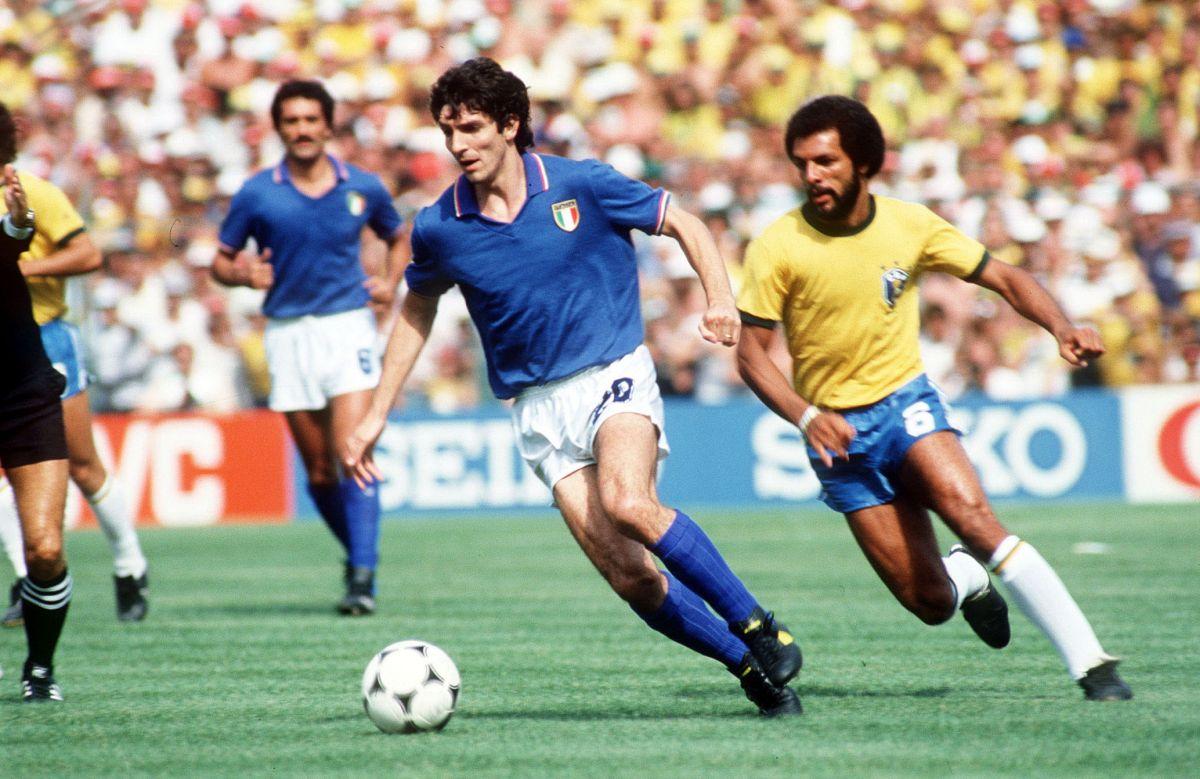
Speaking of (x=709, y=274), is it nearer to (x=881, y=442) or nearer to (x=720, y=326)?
(x=720, y=326)

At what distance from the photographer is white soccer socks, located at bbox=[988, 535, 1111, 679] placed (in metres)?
6.14

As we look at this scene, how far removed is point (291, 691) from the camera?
7.06m

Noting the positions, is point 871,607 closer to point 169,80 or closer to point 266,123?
point 266,123

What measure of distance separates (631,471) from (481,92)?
1.39 m

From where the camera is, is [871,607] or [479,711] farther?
[871,607]

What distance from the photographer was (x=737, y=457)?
1688 centimetres

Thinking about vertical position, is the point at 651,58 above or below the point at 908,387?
above

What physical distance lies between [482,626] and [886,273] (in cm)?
351

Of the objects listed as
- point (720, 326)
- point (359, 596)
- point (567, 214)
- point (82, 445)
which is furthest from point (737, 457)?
point (720, 326)

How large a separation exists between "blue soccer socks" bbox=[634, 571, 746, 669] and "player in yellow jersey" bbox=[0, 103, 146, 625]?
10.00 feet

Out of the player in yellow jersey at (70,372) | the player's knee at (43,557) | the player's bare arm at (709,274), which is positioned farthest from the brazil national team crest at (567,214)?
the player in yellow jersey at (70,372)

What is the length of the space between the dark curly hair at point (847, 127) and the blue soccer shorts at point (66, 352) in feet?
13.8

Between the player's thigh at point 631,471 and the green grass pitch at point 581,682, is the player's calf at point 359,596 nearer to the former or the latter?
the green grass pitch at point 581,682

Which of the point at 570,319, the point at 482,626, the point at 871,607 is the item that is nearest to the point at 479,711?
the point at 570,319
